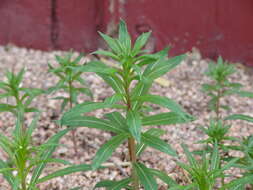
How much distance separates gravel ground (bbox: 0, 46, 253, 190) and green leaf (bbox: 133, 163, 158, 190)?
67cm

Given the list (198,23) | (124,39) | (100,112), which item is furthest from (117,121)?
(198,23)

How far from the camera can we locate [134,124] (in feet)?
5.28

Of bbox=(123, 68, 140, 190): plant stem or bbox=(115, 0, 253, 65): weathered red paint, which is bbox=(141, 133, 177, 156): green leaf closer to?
bbox=(123, 68, 140, 190): plant stem

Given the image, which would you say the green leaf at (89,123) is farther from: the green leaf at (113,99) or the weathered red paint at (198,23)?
the weathered red paint at (198,23)

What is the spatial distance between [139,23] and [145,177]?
2292 mm

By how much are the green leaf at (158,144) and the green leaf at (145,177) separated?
128mm

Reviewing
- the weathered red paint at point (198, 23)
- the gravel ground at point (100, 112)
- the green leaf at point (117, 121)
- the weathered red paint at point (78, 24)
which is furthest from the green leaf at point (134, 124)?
the weathered red paint at point (78, 24)

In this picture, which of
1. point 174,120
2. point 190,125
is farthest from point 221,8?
point 174,120

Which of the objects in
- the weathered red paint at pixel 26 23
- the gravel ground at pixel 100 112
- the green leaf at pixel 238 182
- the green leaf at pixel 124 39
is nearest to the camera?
the green leaf at pixel 238 182

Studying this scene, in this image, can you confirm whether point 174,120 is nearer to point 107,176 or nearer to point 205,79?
point 107,176

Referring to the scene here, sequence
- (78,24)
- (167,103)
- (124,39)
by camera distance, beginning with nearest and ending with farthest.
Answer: (167,103)
(124,39)
(78,24)

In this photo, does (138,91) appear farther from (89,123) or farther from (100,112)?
(100,112)

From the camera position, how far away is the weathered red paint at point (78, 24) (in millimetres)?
3924

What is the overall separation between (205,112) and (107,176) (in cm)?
107
